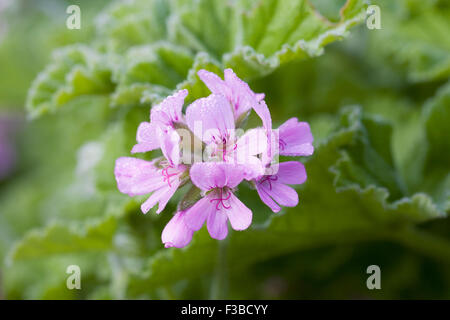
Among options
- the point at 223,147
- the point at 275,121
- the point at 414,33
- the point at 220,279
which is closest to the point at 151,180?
the point at 223,147

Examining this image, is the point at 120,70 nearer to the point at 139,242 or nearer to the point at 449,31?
the point at 139,242

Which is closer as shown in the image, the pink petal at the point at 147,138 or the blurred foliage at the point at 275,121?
the pink petal at the point at 147,138

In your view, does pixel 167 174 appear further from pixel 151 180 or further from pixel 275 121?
pixel 275 121

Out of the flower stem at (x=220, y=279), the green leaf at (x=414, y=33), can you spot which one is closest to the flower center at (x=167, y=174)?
the flower stem at (x=220, y=279)

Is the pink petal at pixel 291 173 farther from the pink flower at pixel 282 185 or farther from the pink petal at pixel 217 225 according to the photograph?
the pink petal at pixel 217 225

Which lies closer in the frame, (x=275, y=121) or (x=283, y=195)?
(x=283, y=195)

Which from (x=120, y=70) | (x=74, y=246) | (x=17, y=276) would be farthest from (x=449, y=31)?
(x=17, y=276)
